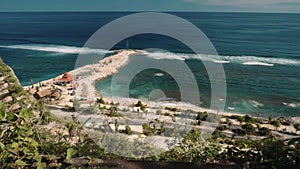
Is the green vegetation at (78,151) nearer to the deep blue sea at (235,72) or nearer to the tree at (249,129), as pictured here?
the tree at (249,129)

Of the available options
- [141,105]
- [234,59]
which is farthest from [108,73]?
[234,59]

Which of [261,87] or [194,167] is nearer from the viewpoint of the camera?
[194,167]

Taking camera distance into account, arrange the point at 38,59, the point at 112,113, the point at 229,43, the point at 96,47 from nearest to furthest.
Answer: the point at 112,113 < the point at 38,59 < the point at 96,47 < the point at 229,43

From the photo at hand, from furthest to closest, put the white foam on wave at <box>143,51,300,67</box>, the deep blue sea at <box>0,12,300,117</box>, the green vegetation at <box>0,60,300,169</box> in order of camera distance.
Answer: the white foam on wave at <box>143,51,300,67</box> → the deep blue sea at <box>0,12,300,117</box> → the green vegetation at <box>0,60,300,169</box>

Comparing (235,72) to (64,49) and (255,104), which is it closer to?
(255,104)

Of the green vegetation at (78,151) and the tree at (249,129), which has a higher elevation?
the green vegetation at (78,151)

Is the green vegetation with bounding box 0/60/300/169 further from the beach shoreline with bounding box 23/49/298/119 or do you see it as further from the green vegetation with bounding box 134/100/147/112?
the beach shoreline with bounding box 23/49/298/119

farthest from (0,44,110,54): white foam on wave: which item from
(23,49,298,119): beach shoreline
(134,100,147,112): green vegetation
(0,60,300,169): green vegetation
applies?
(0,60,300,169): green vegetation

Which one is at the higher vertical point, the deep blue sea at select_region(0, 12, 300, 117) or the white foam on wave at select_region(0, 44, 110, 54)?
the white foam on wave at select_region(0, 44, 110, 54)

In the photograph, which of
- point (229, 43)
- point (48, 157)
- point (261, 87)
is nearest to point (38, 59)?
point (261, 87)

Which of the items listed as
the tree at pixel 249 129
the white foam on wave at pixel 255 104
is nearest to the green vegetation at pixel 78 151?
the tree at pixel 249 129

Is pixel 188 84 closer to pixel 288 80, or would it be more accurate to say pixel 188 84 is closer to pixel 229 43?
pixel 288 80
